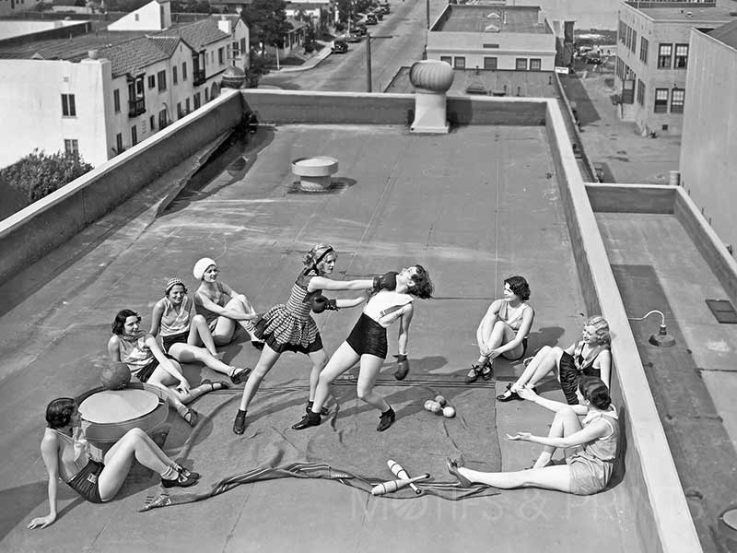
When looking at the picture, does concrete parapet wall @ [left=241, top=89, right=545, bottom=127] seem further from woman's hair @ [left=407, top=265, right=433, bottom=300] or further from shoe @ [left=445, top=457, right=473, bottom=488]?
shoe @ [left=445, top=457, right=473, bottom=488]

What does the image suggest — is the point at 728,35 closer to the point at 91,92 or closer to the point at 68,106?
the point at 91,92

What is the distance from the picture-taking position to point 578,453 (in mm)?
8336

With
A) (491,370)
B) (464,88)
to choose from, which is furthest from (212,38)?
(491,370)

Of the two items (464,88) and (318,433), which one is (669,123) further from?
(318,433)

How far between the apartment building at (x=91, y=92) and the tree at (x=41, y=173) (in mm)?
4047

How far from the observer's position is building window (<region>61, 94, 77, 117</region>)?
53125 millimetres

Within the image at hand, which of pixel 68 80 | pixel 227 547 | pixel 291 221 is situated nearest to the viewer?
pixel 227 547

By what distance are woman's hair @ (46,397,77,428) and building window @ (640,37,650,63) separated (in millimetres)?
60448

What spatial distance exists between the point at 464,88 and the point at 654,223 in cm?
2943

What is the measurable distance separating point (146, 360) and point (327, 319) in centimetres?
294

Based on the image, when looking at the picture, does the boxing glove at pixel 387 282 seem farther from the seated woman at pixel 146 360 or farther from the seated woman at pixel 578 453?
the seated woman at pixel 146 360

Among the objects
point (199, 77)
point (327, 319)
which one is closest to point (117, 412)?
point (327, 319)

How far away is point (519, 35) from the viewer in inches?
2562

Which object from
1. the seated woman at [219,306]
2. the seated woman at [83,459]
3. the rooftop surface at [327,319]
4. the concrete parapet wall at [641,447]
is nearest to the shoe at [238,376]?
the rooftop surface at [327,319]
